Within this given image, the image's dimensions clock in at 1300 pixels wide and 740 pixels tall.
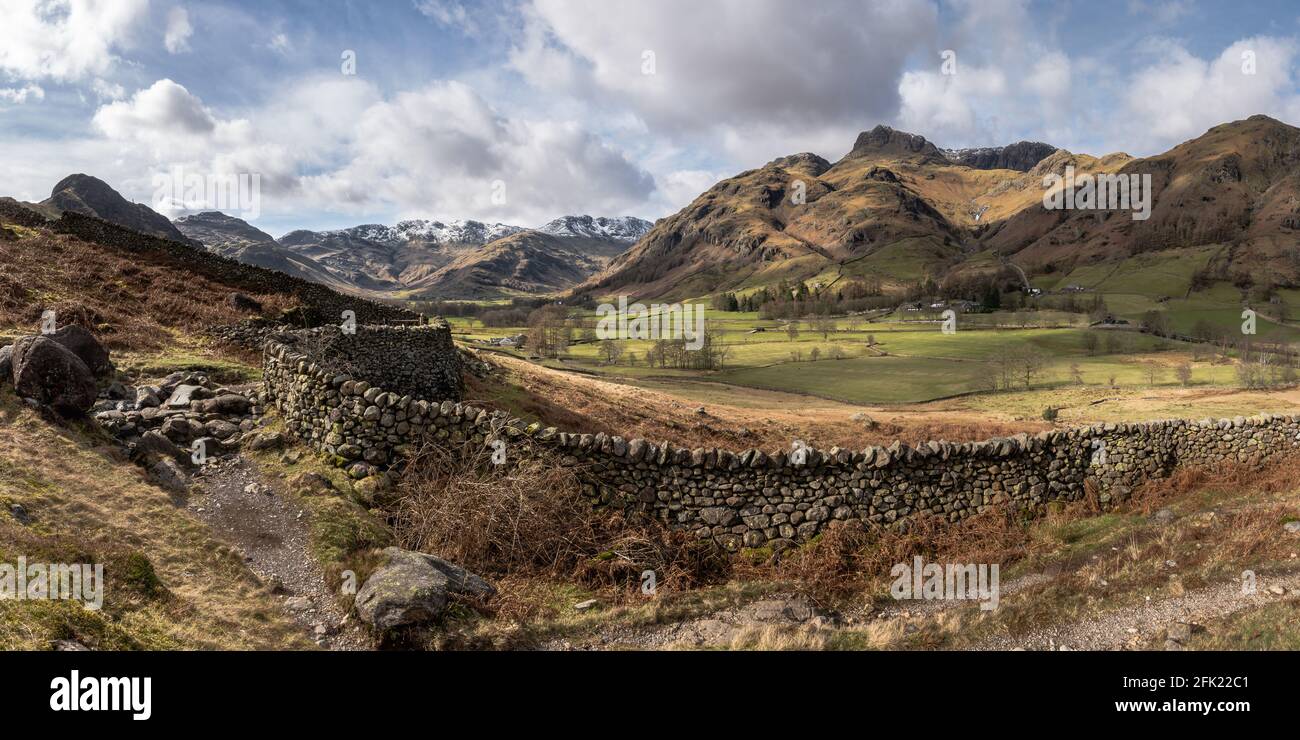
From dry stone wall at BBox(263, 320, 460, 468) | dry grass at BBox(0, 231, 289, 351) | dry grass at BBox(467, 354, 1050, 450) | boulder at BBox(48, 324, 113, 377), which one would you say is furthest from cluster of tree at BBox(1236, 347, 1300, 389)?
boulder at BBox(48, 324, 113, 377)

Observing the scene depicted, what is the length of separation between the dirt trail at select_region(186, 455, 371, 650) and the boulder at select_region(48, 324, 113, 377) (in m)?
5.88

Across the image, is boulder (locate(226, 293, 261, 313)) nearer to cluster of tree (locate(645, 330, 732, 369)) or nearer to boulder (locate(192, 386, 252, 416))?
boulder (locate(192, 386, 252, 416))

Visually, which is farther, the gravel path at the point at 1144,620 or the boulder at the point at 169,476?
the boulder at the point at 169,476

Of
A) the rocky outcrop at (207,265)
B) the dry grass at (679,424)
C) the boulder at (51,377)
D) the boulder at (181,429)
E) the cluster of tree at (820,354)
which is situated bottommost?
the dry grass at (679,424)

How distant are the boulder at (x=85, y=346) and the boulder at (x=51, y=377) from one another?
2001 millimetres

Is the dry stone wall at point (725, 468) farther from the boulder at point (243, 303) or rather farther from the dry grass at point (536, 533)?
the boulder at point (243, 303)

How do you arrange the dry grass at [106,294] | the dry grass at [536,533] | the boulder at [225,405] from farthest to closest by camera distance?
the dry grass at [106,294] → the boulder at [225,405] → the dry grass at [536,533]

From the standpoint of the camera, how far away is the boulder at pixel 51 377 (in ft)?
40.6

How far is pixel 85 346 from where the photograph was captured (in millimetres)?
15500

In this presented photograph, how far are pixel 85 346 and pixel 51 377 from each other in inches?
147

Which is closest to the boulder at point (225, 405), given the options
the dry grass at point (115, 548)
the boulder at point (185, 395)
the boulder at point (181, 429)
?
the boulder at point (185, 395)

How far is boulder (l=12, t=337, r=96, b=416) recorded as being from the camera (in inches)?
487

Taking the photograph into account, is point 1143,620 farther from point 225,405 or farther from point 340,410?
point 225,405
